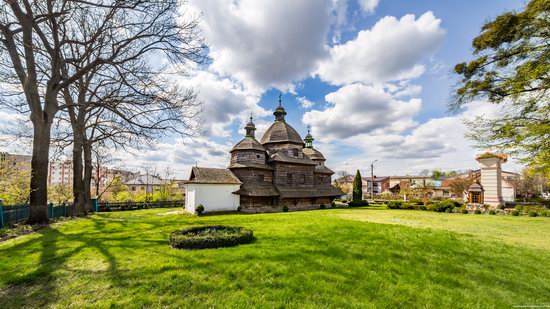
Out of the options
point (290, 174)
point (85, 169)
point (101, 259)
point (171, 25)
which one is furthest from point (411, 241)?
point (85, 169)

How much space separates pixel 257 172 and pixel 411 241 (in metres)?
19.7

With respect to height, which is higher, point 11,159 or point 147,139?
point 147,139

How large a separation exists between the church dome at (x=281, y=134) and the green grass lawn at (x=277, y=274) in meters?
22.3

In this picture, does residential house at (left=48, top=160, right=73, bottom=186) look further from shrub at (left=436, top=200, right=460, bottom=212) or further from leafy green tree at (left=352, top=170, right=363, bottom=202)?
shrub at (left=436, top=200, right=460, bottom=212)

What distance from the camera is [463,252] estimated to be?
24.5 ft

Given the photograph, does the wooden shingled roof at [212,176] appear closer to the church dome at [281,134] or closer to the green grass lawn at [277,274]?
the church dome at [281,134]

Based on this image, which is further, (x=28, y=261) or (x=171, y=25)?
(x=171, y=25)

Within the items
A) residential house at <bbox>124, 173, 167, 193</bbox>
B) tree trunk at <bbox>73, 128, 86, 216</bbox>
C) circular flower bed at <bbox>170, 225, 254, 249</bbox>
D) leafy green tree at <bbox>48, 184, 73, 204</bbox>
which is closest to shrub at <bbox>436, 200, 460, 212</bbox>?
circular flower bed at <bbox>170, 225, 254, 249</bbox>

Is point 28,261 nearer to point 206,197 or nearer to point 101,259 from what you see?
point 101,259

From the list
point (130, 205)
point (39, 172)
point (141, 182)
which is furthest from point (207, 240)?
point (141, 182)

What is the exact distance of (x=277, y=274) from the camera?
5281 millimetres

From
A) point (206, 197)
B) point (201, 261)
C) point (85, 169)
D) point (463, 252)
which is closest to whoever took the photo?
point (201, 261)

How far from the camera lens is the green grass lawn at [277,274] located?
4.33 meters

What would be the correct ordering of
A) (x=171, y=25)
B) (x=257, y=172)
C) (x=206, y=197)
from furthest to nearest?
1. (x=257, y=172)
2. (x=206, y=197)
3. (x=171, y=25)
